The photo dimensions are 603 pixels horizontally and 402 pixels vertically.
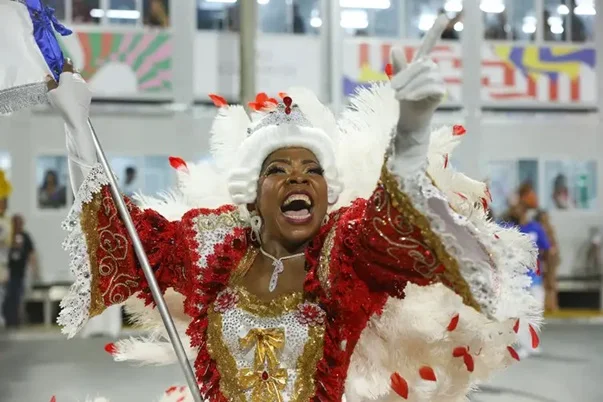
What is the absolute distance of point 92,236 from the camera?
2.04 meters

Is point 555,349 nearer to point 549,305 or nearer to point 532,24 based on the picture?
point 549,305

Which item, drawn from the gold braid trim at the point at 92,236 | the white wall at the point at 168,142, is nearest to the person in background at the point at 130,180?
the white wall at the point at 168,142

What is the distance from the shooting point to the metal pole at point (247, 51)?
6.57 metres

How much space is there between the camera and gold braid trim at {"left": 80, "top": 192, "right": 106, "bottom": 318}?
2.03 metres

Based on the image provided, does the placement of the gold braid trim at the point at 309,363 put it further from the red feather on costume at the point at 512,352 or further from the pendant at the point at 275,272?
the red feather on costume at the point at 512,352

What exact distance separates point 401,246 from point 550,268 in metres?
8.31

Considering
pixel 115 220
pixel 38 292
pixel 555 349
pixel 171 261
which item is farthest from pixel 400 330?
pixel 38 292

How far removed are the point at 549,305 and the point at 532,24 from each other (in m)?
4.06

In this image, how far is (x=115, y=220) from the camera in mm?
2072

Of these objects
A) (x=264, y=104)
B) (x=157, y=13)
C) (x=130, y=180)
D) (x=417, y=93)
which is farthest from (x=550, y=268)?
(x=417, y=93)

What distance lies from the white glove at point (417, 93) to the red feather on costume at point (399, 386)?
858mm

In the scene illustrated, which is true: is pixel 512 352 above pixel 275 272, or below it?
below

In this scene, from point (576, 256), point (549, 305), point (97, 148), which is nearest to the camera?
point (97, 148)

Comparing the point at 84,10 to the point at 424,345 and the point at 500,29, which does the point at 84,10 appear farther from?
the point at 424,345
